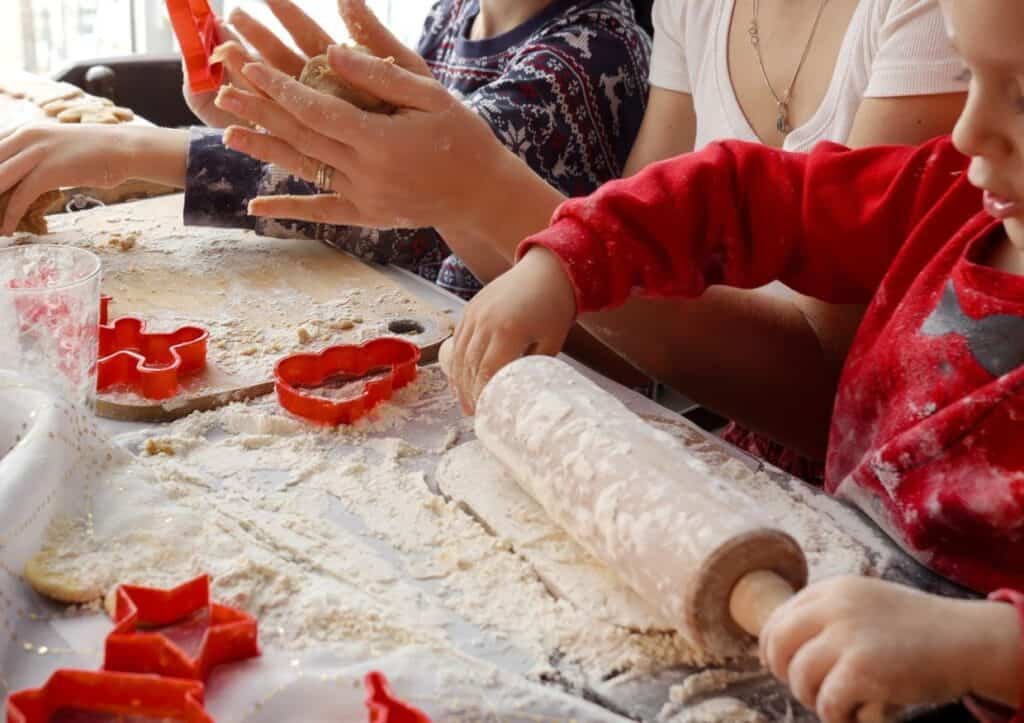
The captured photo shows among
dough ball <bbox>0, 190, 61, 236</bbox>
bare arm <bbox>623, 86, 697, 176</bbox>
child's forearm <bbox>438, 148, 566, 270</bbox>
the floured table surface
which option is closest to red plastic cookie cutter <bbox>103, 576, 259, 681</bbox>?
the floured table surface

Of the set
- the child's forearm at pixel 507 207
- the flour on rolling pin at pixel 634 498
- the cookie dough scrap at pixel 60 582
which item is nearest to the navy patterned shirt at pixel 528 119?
the child's forearm at pixel 507 207

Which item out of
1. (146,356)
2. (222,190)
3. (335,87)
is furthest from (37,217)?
(335,87)

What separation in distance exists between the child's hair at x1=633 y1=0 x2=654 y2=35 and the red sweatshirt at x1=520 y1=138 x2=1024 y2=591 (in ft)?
2.69

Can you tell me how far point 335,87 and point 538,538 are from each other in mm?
508

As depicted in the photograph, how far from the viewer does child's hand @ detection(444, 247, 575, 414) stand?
95 centimetres

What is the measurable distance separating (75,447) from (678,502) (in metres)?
0.46

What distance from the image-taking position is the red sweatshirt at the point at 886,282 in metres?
0.82

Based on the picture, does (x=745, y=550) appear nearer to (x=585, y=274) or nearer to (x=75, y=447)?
(x=585, y=274)

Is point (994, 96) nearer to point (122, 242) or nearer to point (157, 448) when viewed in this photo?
point (157, 448)

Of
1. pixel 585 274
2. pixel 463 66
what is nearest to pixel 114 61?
pixel 463 66

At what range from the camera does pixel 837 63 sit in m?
1.24

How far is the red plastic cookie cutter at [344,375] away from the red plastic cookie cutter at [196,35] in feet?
1.48

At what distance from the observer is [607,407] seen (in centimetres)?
82

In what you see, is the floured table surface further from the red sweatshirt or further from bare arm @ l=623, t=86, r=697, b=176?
bare arm @ l=623, t=86, r=697, b=176
